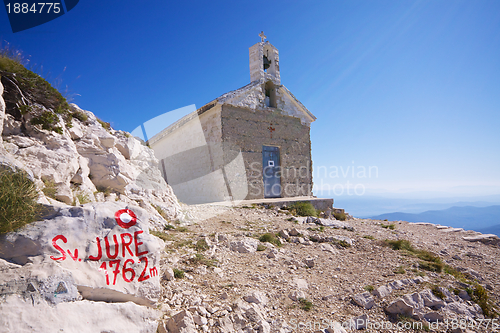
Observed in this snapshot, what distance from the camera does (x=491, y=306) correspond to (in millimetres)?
4684

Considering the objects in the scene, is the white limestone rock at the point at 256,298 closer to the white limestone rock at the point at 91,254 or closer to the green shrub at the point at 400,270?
the white limestone rock at the point at 91,254

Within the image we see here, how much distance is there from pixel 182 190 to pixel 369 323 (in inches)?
440

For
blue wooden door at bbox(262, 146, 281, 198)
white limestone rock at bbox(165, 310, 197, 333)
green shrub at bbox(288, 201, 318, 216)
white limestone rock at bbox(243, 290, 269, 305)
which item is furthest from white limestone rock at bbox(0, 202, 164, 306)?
blue wooden door at bbox(262, 146, 281, 198)

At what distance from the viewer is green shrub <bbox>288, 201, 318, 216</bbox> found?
11143 millimetres

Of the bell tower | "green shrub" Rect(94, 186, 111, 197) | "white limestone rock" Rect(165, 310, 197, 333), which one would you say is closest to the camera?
"white limestone rock" Rect(165, 310, 197, 333)

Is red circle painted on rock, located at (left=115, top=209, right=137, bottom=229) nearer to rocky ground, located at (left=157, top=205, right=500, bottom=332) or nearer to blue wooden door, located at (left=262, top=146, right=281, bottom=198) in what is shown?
rocky ground, located at (left=157, top=205, right=500, bottom=332)

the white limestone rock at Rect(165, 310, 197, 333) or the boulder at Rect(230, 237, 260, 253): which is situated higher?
the boulder at Rect(230, 237, 260, 253)

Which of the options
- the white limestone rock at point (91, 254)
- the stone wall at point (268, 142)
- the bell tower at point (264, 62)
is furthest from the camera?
the bell tower at point (264, 62)

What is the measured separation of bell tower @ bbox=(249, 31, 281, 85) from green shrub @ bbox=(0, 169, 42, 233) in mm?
12103

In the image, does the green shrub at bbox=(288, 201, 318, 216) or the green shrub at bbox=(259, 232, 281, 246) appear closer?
the green shrub at bbox=(259, 232, 281, 246)

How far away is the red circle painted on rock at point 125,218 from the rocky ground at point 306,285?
3.31ft

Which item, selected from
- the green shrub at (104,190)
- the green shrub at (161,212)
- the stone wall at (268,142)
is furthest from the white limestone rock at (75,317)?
the stone wall at (268,142)

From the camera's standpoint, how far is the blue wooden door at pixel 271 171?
43.9 feet

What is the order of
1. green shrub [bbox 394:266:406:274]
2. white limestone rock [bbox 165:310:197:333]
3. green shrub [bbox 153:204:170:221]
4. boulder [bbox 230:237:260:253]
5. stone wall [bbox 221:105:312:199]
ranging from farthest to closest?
1. stone wall [bbox 221:105:312:199]
2. green shrub [bbox 153:204:170:221]
3. boulder [bbox 230:237:260:253]
4. green shrub [bbox 394:266:406:274]
5. white limestone rock [bbox 165:310:197:333]
